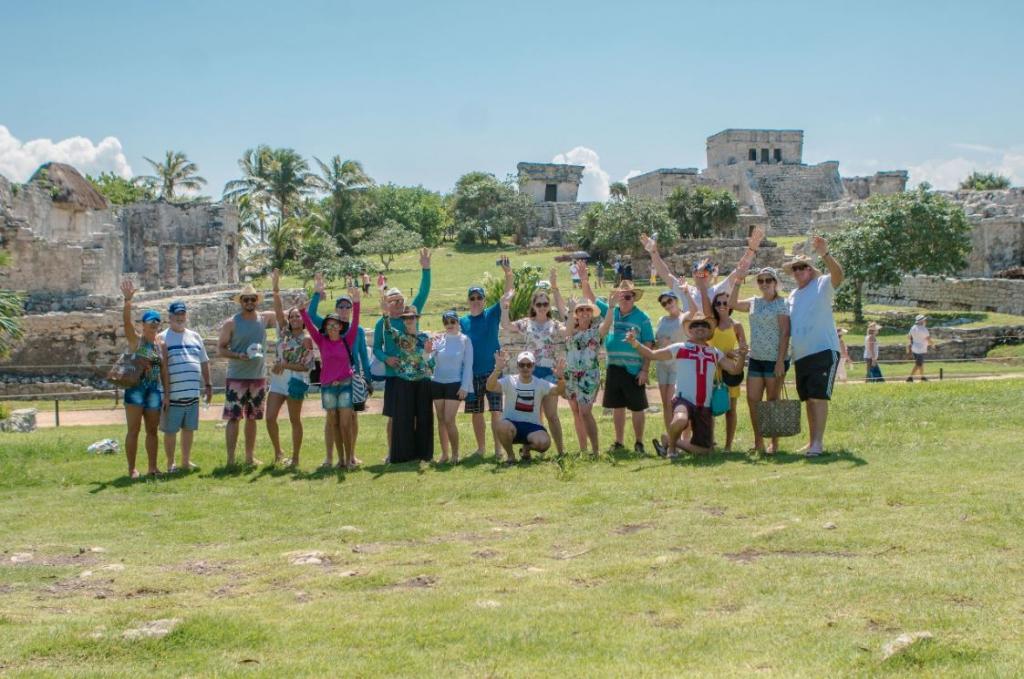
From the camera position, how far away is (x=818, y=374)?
8.84 metres

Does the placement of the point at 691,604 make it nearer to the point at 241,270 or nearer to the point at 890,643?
the point at 890,643

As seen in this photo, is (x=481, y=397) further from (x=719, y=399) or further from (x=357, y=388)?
(x=719, y=399)

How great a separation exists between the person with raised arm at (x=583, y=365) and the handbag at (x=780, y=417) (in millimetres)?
1605

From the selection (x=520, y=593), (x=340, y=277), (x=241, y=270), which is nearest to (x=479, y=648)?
(x=520, y=593)

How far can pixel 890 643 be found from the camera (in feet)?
13.8

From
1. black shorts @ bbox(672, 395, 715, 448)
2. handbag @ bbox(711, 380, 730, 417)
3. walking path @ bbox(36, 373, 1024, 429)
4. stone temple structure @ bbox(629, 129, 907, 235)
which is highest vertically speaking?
stone temple structure @ bbox(629, 129, 907, 235)

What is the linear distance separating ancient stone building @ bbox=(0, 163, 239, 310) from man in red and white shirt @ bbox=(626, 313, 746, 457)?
18.3 meters

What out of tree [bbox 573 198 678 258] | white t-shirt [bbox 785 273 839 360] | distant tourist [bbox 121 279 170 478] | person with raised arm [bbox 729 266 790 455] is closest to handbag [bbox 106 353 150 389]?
A: distant tourist [bbox 121 279 170 478]

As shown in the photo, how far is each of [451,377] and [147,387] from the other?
9.02 ft

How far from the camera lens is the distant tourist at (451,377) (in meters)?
9.84

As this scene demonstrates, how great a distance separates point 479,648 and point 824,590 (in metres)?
1.70

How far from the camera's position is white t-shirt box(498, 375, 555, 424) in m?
9.63

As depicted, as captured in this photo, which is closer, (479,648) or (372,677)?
(372,677)

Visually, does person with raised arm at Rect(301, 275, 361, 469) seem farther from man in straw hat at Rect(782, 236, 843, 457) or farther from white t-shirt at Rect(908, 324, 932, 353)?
white t-shirt at Rect(908, 324, 932, 353)
